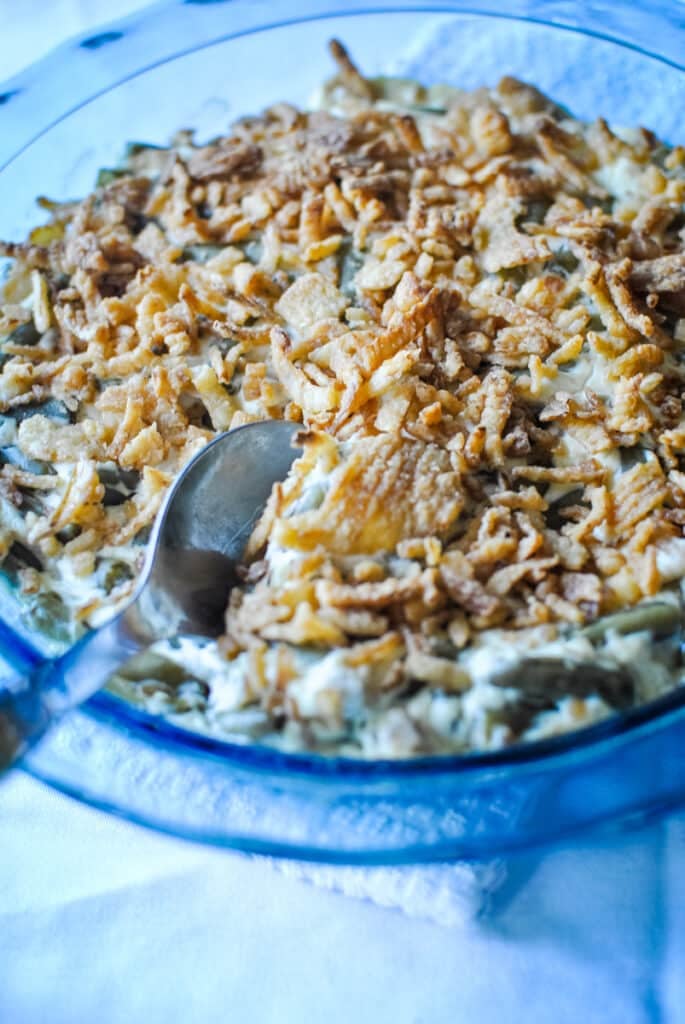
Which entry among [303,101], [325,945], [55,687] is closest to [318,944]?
[325,945]

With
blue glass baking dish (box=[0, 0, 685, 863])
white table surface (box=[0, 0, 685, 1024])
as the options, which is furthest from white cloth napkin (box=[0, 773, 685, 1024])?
blue glass baking dish (box=[0, 0, 685, 863])

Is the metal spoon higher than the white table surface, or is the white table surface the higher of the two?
the metal spoon

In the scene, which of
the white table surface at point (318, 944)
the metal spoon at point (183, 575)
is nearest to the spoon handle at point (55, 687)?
the metal spoon at point (183, 575)

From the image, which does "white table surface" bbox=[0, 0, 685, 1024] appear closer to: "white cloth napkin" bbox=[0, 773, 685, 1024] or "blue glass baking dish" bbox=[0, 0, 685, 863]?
"white cloth napkin" bbox=[0, 773, 685, 1024]

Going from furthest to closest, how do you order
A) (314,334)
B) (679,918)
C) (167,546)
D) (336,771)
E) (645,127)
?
(645,127)
(314,334)
(167,546)
(679,918)
(336,771)

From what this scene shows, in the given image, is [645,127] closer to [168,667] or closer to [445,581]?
[445,581]

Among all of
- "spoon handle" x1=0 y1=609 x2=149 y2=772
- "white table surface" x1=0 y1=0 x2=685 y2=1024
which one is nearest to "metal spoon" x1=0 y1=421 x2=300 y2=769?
"spoon handle" x1=0 y1=609 x2=149 y2=772

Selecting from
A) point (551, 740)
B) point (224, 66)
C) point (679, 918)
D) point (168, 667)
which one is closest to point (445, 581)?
point (551, 740)
